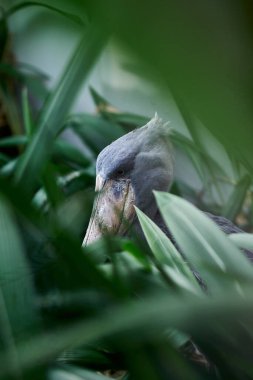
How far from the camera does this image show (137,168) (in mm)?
1185

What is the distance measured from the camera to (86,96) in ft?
7.30

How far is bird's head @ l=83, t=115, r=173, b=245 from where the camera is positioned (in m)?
1.13

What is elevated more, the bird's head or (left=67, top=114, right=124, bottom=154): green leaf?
the bird's head

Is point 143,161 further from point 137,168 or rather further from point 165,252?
point 165,252

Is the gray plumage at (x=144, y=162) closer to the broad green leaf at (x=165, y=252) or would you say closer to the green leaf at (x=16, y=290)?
the broad green leaf at (x=165, y=252)

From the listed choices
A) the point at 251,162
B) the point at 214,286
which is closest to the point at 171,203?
the point at 214,286

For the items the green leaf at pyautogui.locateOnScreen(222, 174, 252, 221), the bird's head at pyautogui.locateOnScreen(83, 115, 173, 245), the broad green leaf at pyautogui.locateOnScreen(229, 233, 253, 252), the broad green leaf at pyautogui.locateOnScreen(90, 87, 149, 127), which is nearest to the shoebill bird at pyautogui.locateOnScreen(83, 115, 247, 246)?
the bird's head at pyautogui.locateOnScreen(83, 115, 173, 245)

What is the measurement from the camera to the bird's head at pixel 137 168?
1.13m

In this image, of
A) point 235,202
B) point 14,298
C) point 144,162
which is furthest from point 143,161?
point 14,298

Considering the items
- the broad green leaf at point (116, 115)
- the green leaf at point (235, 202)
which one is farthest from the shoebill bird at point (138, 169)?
the broad green leaf at point (116, 115)

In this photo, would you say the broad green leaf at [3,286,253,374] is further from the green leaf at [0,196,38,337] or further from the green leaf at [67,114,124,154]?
the green leaf at [67,114,124,154]

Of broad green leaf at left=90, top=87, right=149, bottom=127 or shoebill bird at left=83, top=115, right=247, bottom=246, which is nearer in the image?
shoebill bird at left=83, top=115, right=247, bottom=246

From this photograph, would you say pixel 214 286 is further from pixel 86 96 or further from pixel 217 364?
pixel 86 96

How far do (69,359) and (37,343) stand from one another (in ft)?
0.53
